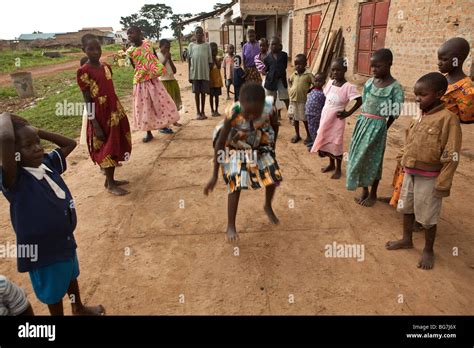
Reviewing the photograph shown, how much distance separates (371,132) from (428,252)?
50.0 inches

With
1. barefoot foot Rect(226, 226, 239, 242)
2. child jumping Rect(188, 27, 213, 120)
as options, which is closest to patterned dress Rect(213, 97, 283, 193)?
barefoot foot Rect(226, 226, 239, 242)

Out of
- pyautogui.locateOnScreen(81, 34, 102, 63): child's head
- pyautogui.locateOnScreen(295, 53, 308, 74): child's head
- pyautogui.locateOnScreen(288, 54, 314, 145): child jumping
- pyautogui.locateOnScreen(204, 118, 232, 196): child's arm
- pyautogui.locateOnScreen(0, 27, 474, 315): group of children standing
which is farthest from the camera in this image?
pyautogui.locateOnScreen(288, 54, 314, 145): child jumping

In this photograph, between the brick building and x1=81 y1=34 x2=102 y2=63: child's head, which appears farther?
the brick building

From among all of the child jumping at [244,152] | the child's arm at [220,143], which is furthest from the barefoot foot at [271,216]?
the child's arm at [220,143]

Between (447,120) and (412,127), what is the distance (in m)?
0.36

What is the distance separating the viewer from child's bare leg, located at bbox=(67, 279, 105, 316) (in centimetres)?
210

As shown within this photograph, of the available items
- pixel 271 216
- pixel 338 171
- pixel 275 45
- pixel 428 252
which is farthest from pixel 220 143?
pixel 275 45

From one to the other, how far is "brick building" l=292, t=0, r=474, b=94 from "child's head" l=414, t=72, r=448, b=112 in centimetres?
504

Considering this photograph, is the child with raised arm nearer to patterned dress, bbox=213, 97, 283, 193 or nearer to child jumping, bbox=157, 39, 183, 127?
patterned dress, bbox=213, 97, 283, 193

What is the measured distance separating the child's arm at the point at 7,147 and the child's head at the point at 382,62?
292cm

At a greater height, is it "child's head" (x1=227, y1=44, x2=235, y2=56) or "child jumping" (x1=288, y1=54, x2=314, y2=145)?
"child's head" (x1=227, y1=44, x2=235, y2=56)

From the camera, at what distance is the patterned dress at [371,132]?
3105 mm

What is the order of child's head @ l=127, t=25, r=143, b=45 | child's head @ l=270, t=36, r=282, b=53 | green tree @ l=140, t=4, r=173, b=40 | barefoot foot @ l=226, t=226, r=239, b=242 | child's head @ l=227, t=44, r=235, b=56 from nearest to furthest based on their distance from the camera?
barefoot foot @ l=226, t=226, r=239, b=242 < child's head @ l=127, t=25, r=143, b=45 < child's head @ l=270, t=36, r=282, b=53 < child's head @ l=227, t=44, r=235, b=56 < green tree @ l=140, t=4, r=173, b=40

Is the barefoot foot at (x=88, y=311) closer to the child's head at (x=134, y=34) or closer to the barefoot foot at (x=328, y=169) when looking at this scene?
the barefoot foot at (x=328, y=169)
